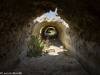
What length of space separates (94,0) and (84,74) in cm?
281

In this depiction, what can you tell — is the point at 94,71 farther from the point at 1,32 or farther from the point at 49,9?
the point at 1,32

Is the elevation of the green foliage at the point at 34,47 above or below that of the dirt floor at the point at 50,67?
above

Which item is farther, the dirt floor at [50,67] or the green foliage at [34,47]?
the green foliage at [34,47]

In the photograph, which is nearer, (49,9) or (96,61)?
(96,61)

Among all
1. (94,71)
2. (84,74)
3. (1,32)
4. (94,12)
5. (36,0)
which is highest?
(36,0)

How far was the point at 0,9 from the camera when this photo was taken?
7.93ft

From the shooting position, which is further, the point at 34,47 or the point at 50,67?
the point at 34,47

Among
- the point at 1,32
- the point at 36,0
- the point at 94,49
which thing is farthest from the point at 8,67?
the point at 94,49

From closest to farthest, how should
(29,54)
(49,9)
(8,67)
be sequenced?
(8,67) → (49,9) → (29,54)

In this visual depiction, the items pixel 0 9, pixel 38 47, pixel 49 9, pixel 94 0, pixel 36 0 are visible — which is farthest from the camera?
pixel 38 47

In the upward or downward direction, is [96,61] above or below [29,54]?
above

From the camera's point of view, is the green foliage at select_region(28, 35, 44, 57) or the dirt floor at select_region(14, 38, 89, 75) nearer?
the dirt floor at select_region(14, 38, 89, 75)

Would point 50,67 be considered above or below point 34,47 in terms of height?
below

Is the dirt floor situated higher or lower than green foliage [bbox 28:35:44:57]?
lower
